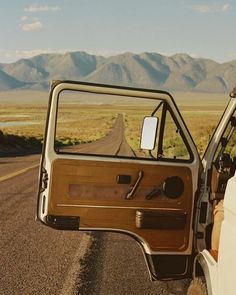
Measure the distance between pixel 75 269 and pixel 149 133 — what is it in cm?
284

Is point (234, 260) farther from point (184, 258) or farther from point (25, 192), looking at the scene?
point (25, 192)

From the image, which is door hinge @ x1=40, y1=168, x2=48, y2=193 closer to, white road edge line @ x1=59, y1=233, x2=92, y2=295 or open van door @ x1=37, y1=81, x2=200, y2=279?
open van door @ x1=37, y1=81, x2=200, y2=279

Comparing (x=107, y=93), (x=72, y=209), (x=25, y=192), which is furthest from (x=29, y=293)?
(x=25, y=192)

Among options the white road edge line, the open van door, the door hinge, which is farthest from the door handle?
the white road edge line

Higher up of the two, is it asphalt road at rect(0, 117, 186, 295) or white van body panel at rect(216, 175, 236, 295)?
white van body panel at rect(216, 175, 236, 295)

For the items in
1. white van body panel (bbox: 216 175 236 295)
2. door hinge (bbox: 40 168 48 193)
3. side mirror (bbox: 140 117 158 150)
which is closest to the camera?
white van body panel (bbox: 216 175 236 295)

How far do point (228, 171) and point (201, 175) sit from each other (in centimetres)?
40

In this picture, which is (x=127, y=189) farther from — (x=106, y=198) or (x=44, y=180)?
(x=44, y=180)

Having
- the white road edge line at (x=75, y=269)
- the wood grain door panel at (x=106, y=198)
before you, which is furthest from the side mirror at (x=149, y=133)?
the white road edge line at (x=75, y=269)

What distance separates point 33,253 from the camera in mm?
7371

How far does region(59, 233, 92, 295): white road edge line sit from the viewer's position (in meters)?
5.76

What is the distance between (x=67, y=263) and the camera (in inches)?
274

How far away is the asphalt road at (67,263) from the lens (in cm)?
583

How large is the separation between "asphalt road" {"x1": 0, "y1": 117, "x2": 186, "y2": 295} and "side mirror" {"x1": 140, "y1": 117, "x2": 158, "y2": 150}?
5.17 ft
